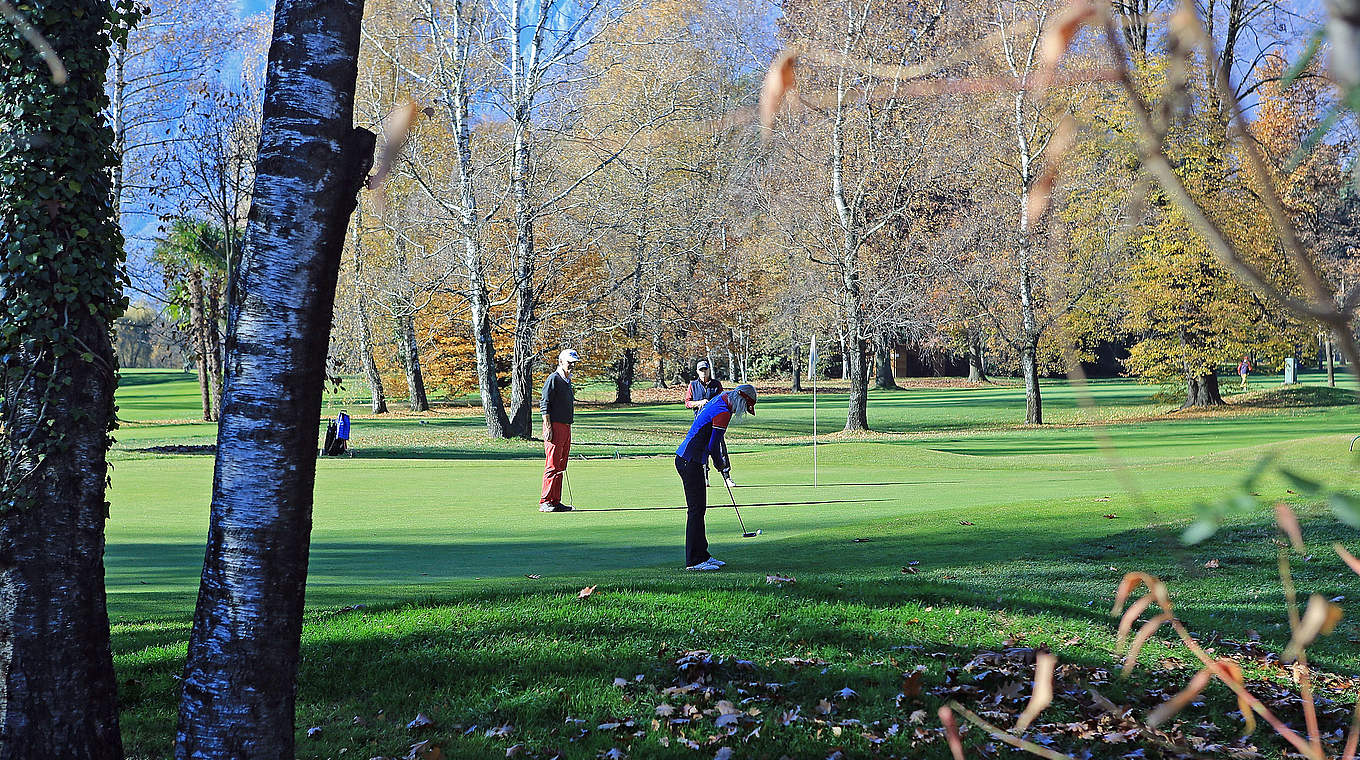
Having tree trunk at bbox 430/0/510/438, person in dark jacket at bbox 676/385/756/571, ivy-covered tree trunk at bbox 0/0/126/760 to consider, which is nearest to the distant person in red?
person in dark jacket at bbox 676/385/756/571

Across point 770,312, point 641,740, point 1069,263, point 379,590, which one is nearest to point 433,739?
point 641,740

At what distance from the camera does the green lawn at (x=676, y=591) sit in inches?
230

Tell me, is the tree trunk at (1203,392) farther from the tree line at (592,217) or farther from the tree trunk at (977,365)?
the tree trunk at (977,365)

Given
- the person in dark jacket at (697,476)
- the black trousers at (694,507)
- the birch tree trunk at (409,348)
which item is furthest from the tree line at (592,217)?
the black trousers at (694,507)

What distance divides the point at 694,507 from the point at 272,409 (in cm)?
605

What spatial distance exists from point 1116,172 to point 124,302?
115 feet

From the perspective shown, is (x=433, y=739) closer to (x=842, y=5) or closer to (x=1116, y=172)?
(x=842, y=5)

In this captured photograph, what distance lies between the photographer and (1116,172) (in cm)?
3509

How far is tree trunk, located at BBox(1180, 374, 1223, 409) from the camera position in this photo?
39375mm

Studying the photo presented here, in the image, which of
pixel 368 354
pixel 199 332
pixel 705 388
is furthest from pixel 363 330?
pixel 705 388

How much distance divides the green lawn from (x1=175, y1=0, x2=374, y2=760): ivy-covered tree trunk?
1456mm

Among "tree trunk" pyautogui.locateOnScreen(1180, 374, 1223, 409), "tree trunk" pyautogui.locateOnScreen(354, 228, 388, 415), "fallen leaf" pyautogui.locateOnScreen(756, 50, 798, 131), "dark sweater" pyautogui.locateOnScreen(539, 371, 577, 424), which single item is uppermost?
"tree trunk" pyautogui.locateOnScreen(354, 228, 388, 415)

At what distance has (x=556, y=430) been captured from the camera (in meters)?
14.8

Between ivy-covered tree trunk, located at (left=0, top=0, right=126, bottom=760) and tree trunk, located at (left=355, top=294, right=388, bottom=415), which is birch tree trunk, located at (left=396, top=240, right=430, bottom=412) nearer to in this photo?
tree trunk, located at (left=355, top=294, right=388, bottom=415)
